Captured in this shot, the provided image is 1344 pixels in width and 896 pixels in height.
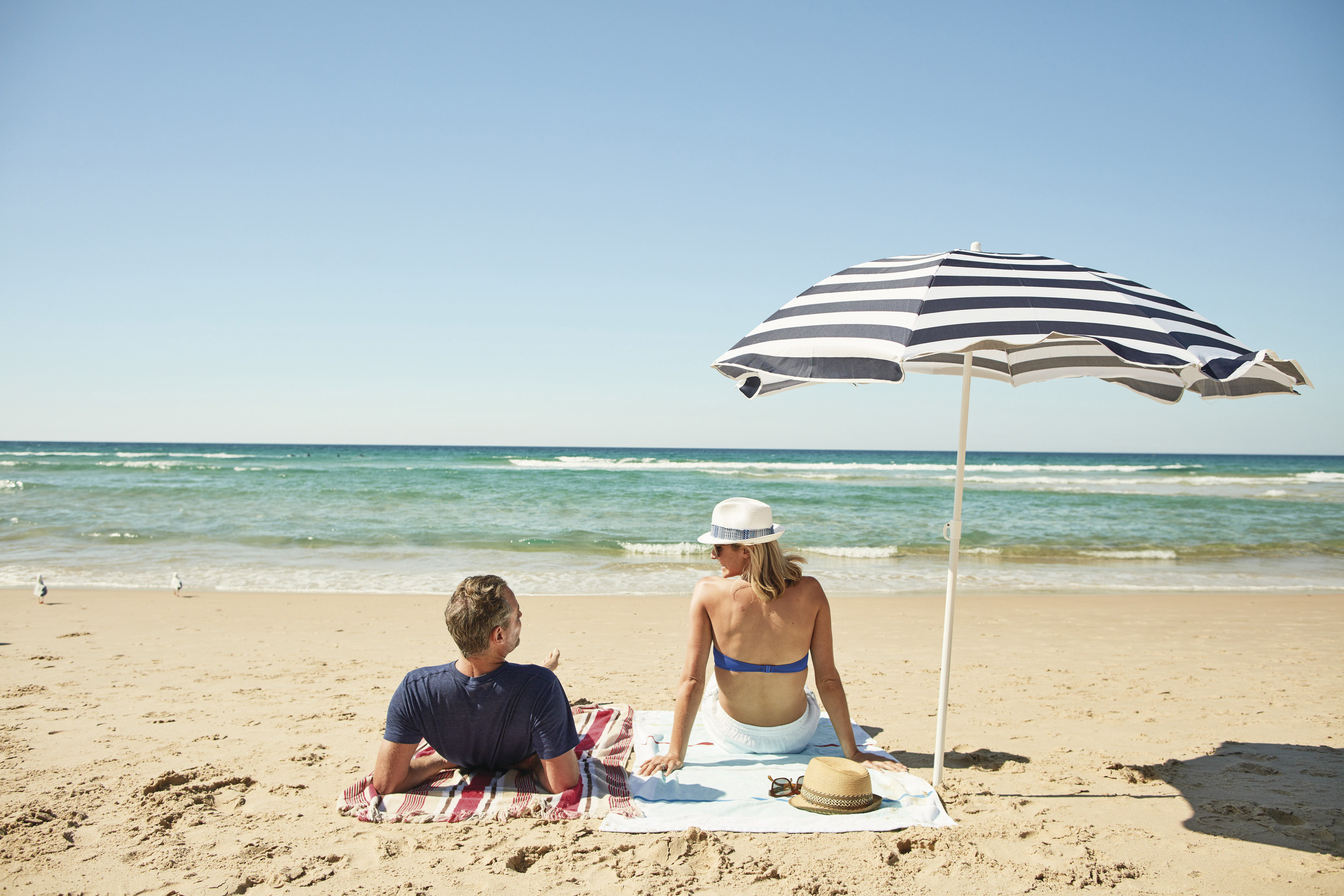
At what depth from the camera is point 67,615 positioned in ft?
22.5

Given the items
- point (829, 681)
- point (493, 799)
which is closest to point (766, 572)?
point (829, 681)

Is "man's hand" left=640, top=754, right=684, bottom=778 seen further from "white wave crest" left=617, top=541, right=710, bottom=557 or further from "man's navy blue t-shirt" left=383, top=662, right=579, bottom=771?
"white wave crest" left=617, top=541, right=710, bottom=557

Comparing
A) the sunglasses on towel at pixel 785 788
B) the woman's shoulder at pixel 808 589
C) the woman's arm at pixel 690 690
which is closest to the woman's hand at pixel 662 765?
the woman's arm at pixel 690 690

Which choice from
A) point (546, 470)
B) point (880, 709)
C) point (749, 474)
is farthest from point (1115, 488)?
point (880, 709)

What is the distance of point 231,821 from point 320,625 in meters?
4.24

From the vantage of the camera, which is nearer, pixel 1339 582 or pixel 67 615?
pixel 67 615

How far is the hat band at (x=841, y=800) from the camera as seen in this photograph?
115 inches

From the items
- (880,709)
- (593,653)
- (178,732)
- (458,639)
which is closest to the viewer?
(458,639)

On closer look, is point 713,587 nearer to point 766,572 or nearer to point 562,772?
point 766,572

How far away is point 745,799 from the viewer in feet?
9.99

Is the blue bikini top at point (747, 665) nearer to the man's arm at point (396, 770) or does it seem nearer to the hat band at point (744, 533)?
the hat band at point (744, 533)

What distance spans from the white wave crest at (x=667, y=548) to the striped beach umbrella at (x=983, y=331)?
869cm

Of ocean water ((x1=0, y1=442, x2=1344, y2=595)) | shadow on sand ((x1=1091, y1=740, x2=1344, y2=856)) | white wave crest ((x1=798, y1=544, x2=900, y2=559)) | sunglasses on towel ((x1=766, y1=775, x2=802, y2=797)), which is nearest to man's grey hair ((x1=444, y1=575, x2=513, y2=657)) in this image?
sunglasses on towel ((x1=766, y1=775, x2=802, y2=797))

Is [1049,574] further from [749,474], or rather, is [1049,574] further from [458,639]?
[749,474]
